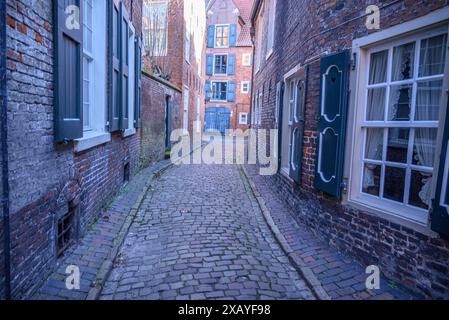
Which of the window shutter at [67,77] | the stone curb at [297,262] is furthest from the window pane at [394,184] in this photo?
the window shutter at [67,77]

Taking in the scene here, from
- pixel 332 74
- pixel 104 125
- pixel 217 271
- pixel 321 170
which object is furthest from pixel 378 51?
pixel 104 125

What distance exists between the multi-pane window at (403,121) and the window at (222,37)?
3096 centimetres

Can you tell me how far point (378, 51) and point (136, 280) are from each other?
3.82 m

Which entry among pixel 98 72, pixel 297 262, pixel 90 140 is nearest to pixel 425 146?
pixel 297 262

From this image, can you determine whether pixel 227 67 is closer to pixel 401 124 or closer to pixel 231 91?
pixel 231 91

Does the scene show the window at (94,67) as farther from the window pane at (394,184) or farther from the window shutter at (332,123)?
the window pane at (394,184)

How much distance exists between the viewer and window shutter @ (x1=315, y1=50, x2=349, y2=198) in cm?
421

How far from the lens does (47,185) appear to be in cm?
329

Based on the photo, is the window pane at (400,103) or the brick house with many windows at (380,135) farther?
the window pane at (400,103)

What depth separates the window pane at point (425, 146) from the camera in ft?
10.7

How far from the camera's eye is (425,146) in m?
3.34

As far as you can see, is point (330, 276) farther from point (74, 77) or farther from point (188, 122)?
point (188, 122)

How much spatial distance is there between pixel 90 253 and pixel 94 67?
9.62 feet

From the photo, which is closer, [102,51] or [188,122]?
[102,51]
